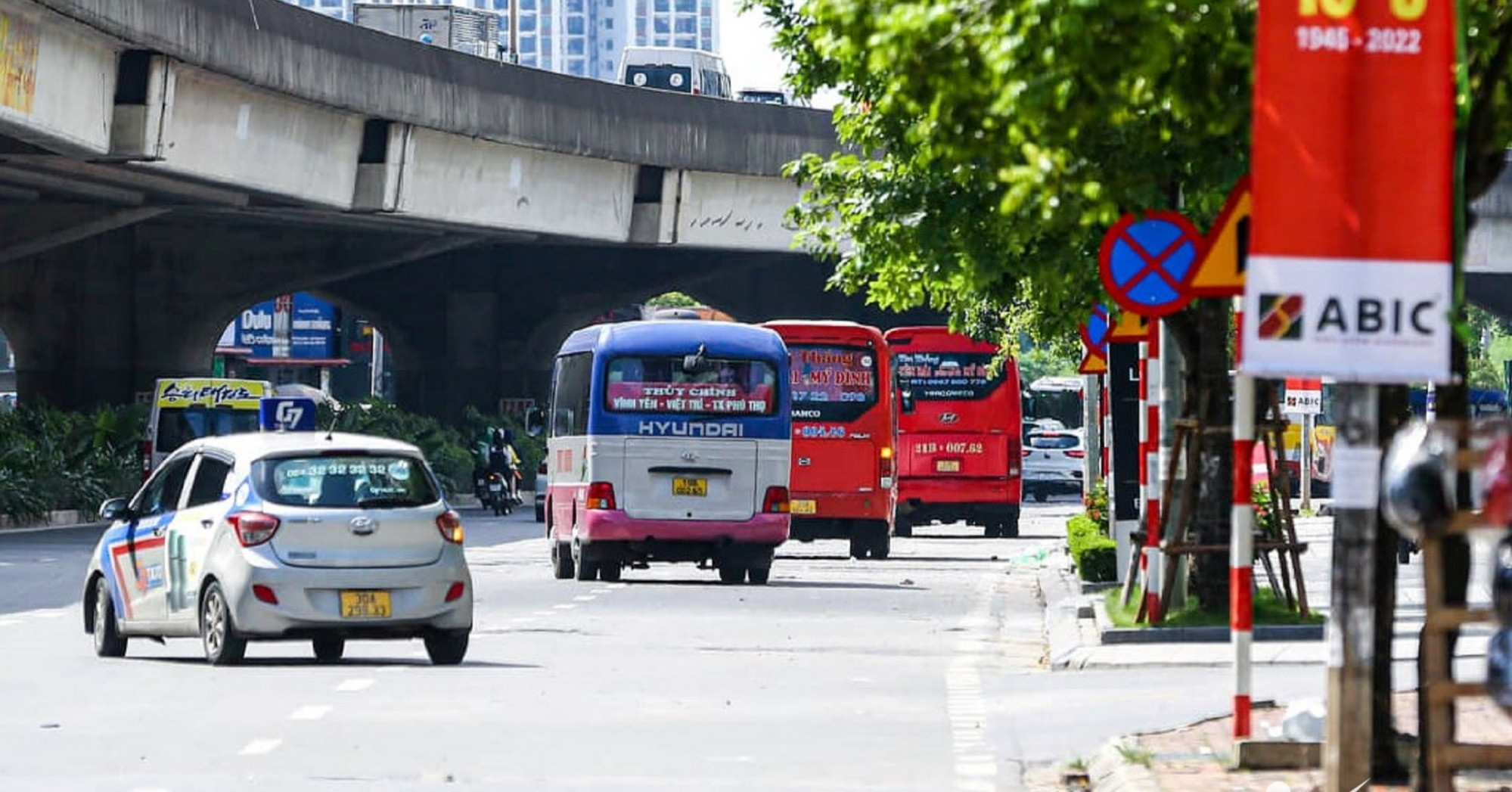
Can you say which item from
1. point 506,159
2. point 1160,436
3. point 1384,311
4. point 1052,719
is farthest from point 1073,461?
point 1384,311

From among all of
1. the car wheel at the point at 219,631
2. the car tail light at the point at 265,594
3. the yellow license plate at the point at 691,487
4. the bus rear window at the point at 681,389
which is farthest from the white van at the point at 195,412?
the car tail light at the point at 265,594

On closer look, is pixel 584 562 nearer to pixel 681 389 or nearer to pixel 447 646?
pixel 681 389

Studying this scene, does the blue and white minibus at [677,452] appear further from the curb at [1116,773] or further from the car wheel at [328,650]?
the curb at [1116,773]

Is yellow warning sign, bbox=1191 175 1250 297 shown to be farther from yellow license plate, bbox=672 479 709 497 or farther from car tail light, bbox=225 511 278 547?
yellow license plate, bbox=672 479 709 497

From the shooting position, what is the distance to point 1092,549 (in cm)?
2616

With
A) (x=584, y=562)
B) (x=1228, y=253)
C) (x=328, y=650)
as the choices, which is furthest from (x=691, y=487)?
(x=1228, y=253)

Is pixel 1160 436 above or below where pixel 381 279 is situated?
below

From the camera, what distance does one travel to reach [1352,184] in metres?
9.37

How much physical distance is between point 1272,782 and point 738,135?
1654 inches

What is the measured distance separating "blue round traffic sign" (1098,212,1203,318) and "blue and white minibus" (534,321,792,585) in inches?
565

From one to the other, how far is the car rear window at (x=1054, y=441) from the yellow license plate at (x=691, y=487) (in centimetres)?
3996

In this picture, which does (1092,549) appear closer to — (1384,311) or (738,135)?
(1384,311)

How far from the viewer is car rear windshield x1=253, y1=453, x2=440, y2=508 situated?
18.2m

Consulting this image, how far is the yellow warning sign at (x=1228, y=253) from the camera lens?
12.0 meters
